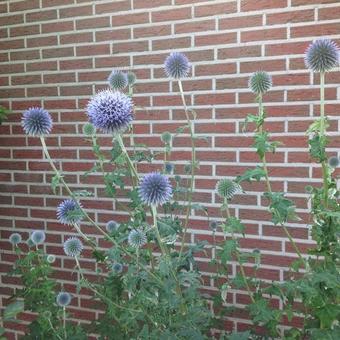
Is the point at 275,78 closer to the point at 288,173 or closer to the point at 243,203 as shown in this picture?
the point at 288,173

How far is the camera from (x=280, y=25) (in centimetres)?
283

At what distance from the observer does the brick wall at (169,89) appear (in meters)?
2.83

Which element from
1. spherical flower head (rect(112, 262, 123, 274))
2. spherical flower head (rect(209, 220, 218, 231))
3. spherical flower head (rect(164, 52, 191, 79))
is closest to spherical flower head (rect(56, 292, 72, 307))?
spherical flower head (rect(112, 262, 123, 274))

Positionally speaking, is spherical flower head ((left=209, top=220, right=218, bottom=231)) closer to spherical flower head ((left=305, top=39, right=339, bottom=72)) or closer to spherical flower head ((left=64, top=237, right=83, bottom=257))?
spherical flower head ((left=64, top=237, right=83, bottom=257))

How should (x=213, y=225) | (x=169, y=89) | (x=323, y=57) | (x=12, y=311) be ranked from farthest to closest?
(x=169, y=89)
(x=213, y=225)
(x=323, y=57)
(x=12, y=311)

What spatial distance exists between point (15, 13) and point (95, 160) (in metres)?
1.25

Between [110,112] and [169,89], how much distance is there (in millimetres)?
1142

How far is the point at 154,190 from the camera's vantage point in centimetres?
213

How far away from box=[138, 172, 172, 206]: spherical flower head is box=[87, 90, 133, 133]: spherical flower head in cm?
25

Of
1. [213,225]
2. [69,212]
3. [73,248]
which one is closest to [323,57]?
[213,225]

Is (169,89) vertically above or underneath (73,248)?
above

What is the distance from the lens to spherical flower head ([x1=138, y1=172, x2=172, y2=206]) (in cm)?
212

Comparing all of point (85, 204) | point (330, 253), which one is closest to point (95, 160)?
point (85, 204)

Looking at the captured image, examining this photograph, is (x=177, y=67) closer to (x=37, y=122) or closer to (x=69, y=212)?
(x=37, y=122)
